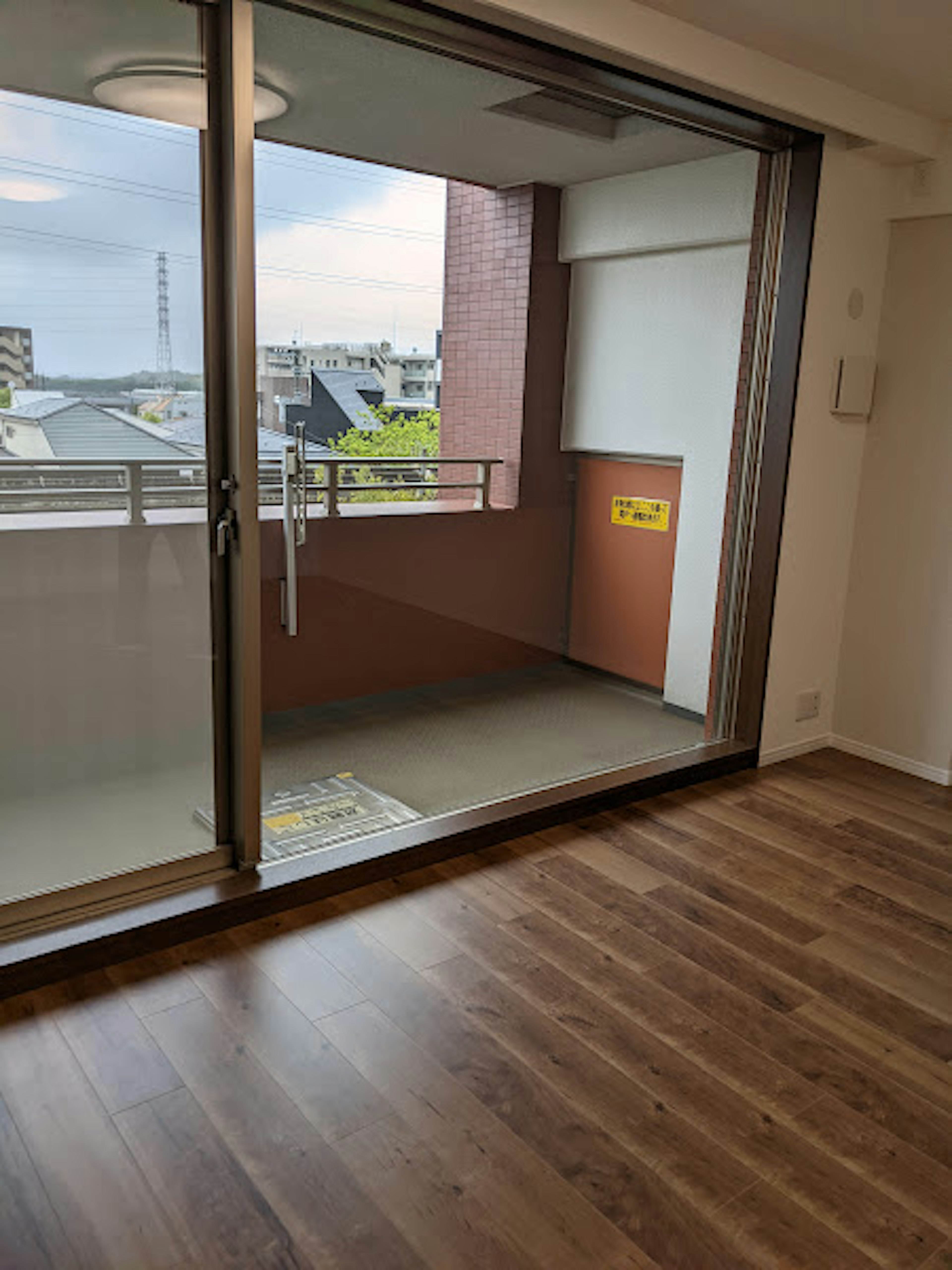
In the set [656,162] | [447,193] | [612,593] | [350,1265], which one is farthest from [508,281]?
[350,1265]

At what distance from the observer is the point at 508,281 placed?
365cm

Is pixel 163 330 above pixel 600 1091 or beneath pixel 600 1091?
above

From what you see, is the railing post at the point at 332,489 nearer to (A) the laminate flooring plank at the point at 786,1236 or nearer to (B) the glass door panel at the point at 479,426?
(B) the glass door panel at the point at 479,426

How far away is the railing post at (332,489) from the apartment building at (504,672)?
0.10ft

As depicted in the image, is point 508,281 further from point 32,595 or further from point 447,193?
point 32,595

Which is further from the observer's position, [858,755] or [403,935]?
[858,755]

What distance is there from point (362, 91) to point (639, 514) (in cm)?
203

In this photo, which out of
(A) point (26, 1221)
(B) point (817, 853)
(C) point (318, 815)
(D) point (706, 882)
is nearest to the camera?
(A) point (26, 1221)

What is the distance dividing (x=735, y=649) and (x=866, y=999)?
186 centimetres

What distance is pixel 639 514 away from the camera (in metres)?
4.27

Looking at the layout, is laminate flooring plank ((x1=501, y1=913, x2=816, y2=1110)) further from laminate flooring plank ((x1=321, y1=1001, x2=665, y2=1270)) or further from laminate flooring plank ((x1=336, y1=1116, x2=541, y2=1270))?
laminate flooring plank ((x1=336, y1=1116, x2=541, y2=1270))

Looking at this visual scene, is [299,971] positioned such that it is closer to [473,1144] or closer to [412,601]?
[473,1144]

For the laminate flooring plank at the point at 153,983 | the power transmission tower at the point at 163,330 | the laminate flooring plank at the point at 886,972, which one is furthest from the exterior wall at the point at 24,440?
the laminate flooring plank at the point at 886,972

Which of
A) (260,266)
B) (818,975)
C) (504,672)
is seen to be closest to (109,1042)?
(818,975)
